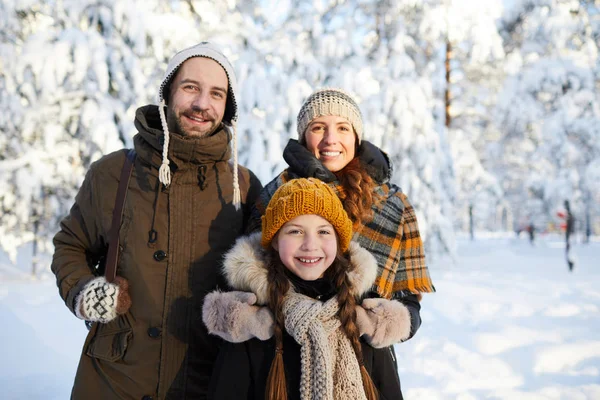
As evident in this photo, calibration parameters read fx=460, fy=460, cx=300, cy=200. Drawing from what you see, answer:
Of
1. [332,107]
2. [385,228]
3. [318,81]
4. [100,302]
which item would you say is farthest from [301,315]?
[318,81]

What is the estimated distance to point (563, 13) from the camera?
12.4 m

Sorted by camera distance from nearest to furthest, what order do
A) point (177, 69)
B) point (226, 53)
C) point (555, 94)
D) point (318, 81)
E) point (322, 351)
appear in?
1. point (322, 351)
2. point (177, 69)
3. point (226, 53)
4. point (318, 81)
5. point (555, 94)

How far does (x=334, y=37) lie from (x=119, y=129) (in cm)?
486

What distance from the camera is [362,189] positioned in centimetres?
224

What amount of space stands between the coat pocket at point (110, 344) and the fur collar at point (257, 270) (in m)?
0.54

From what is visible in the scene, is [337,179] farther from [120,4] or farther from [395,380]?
[120,4]

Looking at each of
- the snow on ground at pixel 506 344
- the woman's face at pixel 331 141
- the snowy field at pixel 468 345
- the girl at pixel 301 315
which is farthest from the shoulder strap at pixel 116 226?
the snow on ground at pixel 506 344

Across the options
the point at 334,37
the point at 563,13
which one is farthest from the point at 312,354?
the point at 563,13

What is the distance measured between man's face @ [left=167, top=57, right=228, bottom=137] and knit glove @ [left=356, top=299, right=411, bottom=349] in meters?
1.16

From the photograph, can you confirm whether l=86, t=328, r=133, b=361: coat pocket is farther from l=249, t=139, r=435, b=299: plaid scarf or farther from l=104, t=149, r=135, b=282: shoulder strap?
l=249, t=139, r=435, b=299: plaid scarf

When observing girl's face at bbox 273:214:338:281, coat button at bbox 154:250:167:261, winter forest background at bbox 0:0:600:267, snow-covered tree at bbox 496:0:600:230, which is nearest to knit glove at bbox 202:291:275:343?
girl's face at bbox 273:214:338:281

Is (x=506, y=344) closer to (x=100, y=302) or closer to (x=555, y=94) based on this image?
(x=100, y=302)

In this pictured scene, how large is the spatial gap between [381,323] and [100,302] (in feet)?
3.89

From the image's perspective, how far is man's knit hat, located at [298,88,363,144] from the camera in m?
2.43
